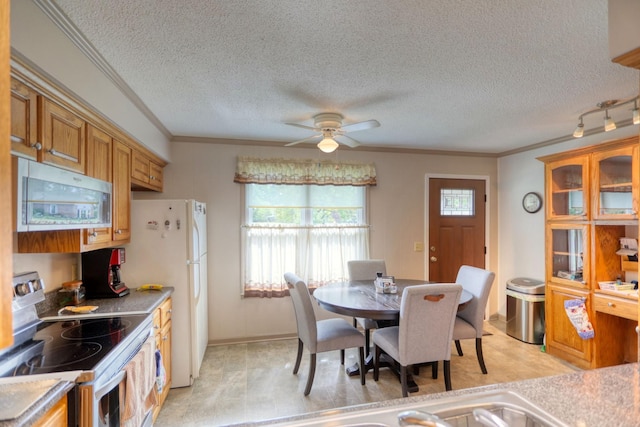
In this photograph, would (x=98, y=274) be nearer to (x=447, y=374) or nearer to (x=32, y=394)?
(x=32, y=394)

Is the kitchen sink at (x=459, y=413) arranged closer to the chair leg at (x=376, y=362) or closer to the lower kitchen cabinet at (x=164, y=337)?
the lower kitchen cabinet at (x=164, y=337)

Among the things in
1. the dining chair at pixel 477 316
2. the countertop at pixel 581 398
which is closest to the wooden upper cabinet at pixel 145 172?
the countertop at pixel 581 398

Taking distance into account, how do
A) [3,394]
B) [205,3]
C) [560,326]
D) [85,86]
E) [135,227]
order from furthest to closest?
[560,326] → [135,227] → [85,86] → [205,3] → [3,394]

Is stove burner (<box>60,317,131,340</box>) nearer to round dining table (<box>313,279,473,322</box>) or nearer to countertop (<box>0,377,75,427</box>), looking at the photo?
countertop (<box>0,377,75,427</box>)

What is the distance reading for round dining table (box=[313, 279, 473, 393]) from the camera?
235 cm

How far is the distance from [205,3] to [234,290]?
300 centimetres

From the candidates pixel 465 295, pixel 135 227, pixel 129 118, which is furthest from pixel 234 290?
pixel 465 295

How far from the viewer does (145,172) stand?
9.76 feet

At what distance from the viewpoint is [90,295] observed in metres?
2.40

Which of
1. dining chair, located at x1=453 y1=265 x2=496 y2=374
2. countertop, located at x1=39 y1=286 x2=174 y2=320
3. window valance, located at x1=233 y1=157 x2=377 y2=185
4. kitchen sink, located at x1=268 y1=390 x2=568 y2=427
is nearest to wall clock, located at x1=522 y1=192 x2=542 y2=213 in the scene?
dining chair, located at x1=453 y1=265 x2=496 y2=374

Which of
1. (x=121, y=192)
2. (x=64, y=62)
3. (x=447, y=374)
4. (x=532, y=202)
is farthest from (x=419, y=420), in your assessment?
(x=532, y=202)

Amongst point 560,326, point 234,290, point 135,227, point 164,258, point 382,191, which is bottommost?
point 560,326

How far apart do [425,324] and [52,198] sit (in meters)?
2.36

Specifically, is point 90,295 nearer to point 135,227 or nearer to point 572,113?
point 135,227
